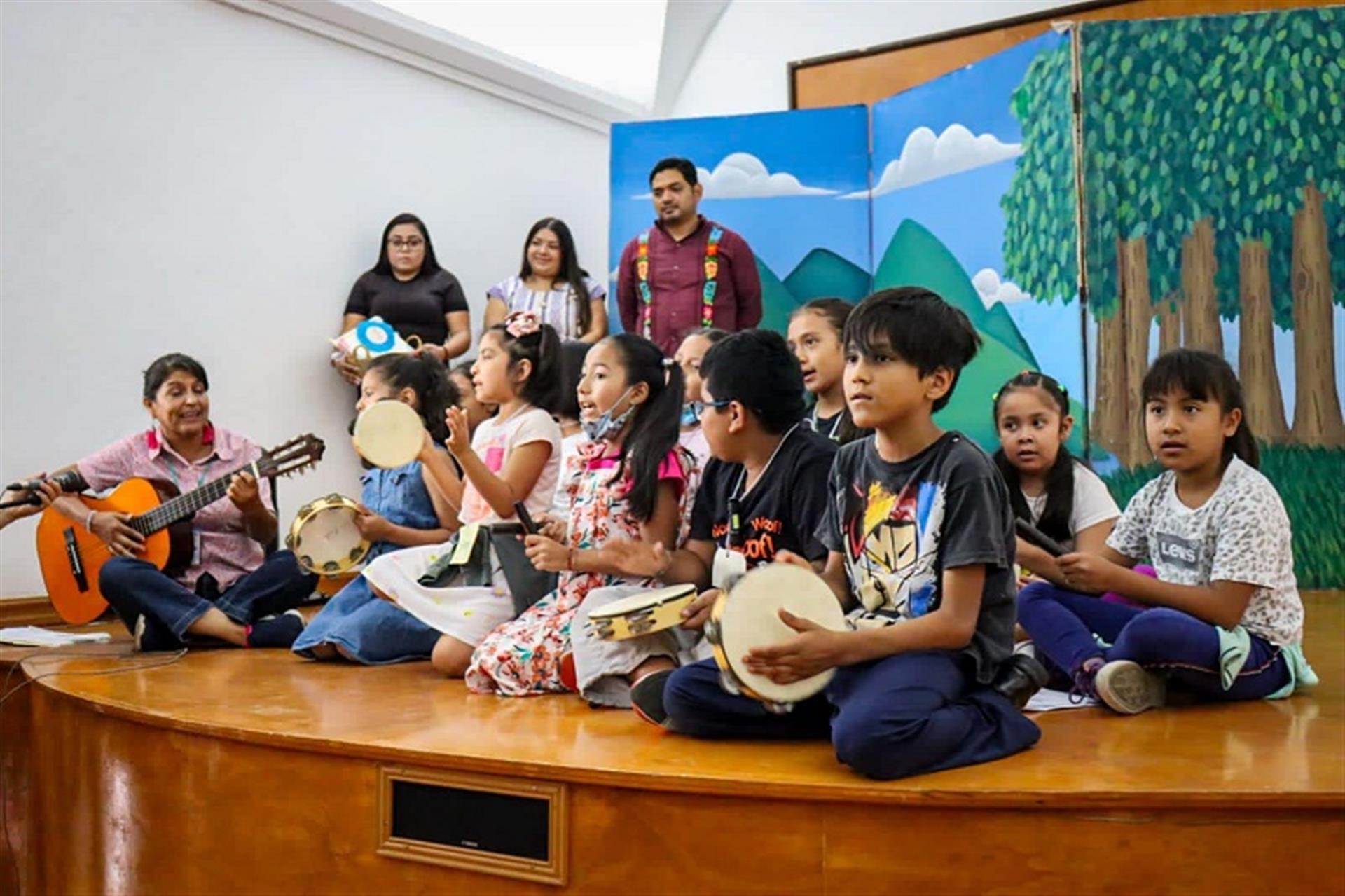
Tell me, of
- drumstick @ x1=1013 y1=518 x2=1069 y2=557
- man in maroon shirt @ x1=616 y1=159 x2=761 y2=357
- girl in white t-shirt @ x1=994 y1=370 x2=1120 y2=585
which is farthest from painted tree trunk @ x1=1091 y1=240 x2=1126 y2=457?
drumstick @ x1=1013 y1=518 x2=1069 y2=557

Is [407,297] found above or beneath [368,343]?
above

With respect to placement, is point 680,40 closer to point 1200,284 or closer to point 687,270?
point 687,270

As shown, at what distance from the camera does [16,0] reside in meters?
4.80

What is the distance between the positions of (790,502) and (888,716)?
794 mm

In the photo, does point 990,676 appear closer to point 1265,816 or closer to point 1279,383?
point 1265,816

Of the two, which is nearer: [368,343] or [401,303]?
[368,343]

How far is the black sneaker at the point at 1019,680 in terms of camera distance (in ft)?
8.57

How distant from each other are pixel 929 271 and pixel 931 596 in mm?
3908

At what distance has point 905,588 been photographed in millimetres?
2383

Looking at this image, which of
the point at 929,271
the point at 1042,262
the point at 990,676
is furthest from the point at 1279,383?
the point at 990,676

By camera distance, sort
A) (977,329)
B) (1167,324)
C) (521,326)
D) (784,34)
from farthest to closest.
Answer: (784,34), (977,329), (1167,324), (521,326)

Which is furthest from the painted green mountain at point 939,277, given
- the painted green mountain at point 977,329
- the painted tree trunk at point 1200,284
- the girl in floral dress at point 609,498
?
the girl in floral dress at point 609,498

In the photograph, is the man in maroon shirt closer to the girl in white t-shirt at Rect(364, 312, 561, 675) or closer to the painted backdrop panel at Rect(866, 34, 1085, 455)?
the painted backdrop panel at Rect(866, 34, 1085, 455)

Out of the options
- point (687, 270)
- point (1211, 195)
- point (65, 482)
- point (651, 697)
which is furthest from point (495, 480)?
point (1211, 195)
